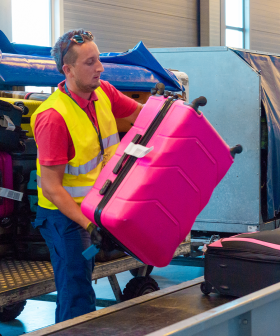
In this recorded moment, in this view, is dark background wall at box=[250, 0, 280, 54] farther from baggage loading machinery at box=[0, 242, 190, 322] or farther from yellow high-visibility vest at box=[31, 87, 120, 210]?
yellow high-visibility vest at box=[31, 87, 120, 210]

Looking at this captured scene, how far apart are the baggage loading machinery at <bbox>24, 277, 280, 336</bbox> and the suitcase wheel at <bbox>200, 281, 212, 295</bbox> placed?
0.02m

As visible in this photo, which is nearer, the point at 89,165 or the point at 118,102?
the point at 89,165

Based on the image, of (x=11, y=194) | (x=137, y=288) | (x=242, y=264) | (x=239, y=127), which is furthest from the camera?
(x=239, y=127)

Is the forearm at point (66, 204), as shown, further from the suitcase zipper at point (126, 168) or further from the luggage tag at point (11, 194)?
the luggage tag at point (11, 194)

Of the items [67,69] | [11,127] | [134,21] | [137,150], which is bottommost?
Answer: [137,150]

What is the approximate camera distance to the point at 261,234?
2344mm

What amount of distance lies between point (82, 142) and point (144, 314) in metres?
0.80

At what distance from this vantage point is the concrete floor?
3.53 meters

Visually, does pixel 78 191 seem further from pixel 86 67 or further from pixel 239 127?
pixel 239 127

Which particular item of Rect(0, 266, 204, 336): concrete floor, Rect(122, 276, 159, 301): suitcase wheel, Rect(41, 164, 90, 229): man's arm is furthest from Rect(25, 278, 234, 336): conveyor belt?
Rect(0, 266, 204, 336): concrete floor

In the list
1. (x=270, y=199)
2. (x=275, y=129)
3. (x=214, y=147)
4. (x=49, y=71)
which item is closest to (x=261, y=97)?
(x=275, y=129)

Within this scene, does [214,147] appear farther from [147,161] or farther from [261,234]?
[261,234]

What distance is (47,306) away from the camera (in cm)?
405

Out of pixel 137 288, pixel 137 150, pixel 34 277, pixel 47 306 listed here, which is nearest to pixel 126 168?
pixel 137 150
